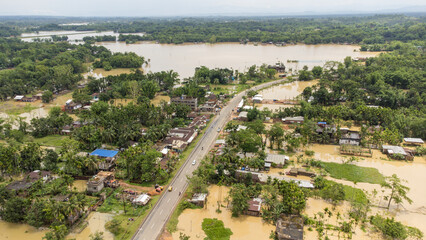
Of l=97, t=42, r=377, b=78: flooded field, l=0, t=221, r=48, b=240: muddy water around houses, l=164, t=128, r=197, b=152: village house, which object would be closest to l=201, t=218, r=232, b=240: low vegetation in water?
l=164, t=128, r=197, b=152: village house

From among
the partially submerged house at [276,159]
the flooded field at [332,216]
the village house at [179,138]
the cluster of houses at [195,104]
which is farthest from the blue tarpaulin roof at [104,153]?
the flooded field at [332,216]

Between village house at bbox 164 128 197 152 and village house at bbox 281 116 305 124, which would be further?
village house at bbox 281 116 305 124

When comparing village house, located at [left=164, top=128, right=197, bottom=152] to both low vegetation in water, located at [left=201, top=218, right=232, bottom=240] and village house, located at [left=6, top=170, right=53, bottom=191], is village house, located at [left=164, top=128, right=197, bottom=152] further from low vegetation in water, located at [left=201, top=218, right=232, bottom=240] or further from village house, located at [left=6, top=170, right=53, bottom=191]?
village house, located at [left=6, top=170, right=53, bottom=191]

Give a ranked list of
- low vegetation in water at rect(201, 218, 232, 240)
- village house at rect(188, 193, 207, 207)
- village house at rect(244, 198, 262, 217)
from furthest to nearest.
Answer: village house at rect(188, 193, 207, 207)
village house at rect(244, 198, 262, 217)
low vegetation in water at rect(201, 218, 232, 240)

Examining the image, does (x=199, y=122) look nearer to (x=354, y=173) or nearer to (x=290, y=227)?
(x=354, y=173)

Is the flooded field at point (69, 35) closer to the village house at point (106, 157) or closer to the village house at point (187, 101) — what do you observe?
the village house at point (187, 101)

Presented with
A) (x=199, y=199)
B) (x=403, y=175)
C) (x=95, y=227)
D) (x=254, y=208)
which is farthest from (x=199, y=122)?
(x=403, y=175)

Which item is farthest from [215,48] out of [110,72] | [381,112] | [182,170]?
[182,170]
